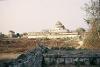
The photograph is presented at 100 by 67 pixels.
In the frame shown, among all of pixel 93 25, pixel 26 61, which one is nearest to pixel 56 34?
pixel 93 25

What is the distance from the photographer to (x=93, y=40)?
3186 cm

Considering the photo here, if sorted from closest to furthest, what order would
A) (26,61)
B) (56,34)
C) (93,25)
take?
(26,61) < (93,25) < (56,34)

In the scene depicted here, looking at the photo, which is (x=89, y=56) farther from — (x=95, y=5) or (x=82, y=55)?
(x=95, y=5)

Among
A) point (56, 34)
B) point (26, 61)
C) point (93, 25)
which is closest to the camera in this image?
point (26, 61)

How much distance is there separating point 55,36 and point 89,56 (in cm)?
4400

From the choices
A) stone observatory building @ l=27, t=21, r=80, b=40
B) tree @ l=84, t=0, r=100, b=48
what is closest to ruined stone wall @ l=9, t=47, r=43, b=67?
tree @ l=84, t=0, r=100, b=48

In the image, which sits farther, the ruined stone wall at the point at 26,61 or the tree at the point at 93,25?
the tree at the point at 93,25

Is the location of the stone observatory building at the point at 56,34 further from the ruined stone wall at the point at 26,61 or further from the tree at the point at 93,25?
the ruined stone wall at the point at 26,61

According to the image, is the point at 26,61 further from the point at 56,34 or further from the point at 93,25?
the point at 56,34

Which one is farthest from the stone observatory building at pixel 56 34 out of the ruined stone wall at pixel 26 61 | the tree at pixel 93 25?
the ruined stone wall at pixel 26 61

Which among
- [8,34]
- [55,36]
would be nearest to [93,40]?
[55,36]

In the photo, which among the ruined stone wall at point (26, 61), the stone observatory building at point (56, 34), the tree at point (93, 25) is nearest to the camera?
the ruined stone wall at point (26, 61)

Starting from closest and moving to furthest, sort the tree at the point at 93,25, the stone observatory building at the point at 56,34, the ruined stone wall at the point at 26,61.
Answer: the ruined stone wall at the point at 26,61 < the tree at the point at 93,25 < the stone observatory building at the point at 56,34

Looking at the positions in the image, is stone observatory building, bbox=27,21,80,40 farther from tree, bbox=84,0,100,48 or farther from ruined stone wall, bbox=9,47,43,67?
ruined stone wall, bbox=9,47,43,67
